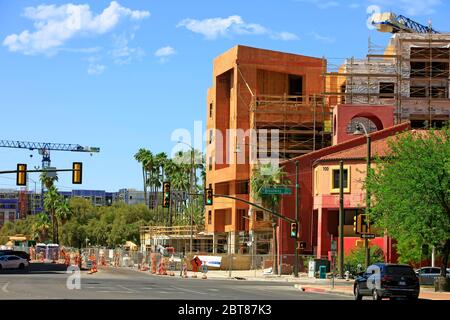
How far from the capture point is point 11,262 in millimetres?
76562

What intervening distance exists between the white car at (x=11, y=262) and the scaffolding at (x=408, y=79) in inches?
1402

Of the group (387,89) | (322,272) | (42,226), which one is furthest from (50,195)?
(322,272)

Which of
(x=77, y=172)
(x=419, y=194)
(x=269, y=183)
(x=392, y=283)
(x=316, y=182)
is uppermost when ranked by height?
(x=316, y=182)

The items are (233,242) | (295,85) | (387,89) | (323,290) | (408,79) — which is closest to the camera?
(323,290)

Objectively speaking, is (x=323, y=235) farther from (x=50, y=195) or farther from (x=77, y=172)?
(x=50, y=195)

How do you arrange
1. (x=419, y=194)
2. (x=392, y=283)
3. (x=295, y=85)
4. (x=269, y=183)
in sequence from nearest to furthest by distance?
(x=392, y=283) → (x=419, y=194) → (x=269, y=183) → (x=295, y=85)

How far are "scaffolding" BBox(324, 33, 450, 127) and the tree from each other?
1629 inches

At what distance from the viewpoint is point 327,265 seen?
70.2 metres

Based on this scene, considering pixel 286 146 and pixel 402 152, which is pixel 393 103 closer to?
pixel 286 146

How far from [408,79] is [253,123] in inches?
649

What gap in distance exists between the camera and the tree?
151 feet

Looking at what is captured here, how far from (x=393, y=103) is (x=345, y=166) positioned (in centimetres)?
2007

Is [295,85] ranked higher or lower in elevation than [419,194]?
higher
